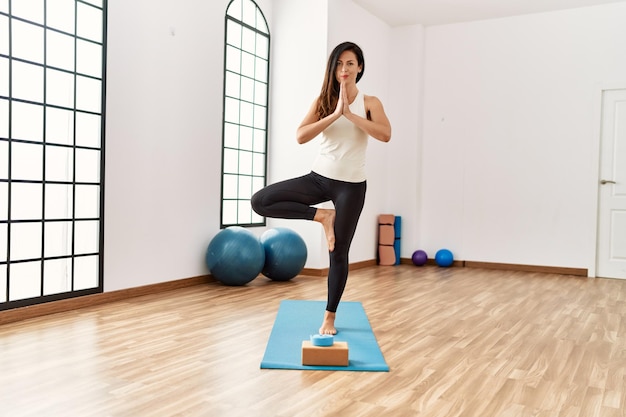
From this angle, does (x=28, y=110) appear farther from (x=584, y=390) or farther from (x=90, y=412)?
(x=584, y=390)

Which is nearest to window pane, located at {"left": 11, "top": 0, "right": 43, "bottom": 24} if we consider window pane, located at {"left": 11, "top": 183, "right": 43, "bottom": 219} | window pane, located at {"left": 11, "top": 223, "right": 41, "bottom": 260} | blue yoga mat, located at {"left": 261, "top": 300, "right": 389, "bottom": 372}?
window pane, located at {"left": 11, "top": 183, "right": 43, "bottom": 219}

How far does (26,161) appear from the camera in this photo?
3879mm

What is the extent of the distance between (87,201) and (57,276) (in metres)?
0.58

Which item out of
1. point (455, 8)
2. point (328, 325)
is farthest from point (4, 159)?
point (455, 8)

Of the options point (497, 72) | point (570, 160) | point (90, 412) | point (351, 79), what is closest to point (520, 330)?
point (351, 79)

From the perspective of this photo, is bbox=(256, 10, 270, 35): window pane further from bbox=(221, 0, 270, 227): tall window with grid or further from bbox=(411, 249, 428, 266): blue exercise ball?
bbox=(411, 249, 428, 266): blue exercise ball

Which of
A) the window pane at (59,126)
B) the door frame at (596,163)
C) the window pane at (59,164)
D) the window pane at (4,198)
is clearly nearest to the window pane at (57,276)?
the window pane at (4,198)

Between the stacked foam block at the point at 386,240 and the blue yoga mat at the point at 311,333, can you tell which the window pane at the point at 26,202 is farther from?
the stacked foam block at the point at 386,240

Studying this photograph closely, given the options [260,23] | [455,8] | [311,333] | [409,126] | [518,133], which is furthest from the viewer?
[409,126]

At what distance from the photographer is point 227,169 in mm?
6035

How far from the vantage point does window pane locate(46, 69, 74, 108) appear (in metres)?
4.04

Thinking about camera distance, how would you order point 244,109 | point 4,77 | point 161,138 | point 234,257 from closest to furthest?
point 4,77 → point 161,138 → point 234,257 → point 244,109

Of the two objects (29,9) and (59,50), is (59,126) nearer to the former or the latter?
(59,50)

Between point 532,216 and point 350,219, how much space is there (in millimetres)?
4767
